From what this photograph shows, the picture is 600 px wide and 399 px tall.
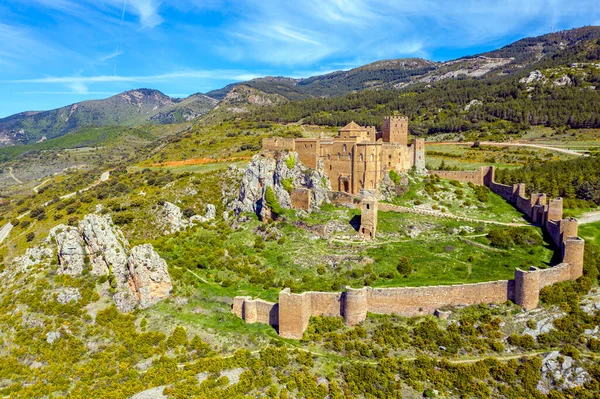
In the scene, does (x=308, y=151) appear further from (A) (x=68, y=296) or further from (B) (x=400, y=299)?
(A) (x=68, y=296)

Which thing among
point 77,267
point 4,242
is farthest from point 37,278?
point 4,242

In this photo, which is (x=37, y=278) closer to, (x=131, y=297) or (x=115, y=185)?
(x=131, y=297)

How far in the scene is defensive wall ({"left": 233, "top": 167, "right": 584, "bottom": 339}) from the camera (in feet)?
89.4

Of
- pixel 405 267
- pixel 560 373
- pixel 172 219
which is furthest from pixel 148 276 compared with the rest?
pixel 560 373

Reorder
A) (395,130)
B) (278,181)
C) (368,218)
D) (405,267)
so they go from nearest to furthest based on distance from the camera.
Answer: (405,267) < (368,218) < (278,181) < (395,130)

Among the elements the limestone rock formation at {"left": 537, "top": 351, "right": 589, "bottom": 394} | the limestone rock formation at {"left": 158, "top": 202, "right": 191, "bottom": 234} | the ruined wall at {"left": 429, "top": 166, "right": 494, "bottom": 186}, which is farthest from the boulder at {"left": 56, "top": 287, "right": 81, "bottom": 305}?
the ruined wall at {"left": 429, "top": 166, "right": 494, "bottom": 186}

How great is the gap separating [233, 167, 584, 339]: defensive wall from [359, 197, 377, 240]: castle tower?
9.45 meters

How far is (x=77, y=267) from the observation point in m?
32.7

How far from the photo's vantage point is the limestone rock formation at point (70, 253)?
107 ft

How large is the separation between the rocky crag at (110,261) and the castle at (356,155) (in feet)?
67.8

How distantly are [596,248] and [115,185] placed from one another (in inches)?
2497

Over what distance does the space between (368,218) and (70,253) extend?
2598cm

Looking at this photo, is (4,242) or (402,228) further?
(4,242)

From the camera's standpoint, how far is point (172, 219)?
46.5m
